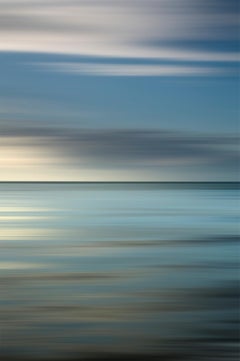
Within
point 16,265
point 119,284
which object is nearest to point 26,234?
point 16,265

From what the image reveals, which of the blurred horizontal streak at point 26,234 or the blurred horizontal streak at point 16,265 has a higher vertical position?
the blurred horizontal streak at point 26,234

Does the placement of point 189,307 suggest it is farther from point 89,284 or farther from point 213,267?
point 213,267

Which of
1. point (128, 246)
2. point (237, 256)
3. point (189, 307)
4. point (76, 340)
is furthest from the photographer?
point (128, 246)

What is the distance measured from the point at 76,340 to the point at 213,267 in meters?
0.94

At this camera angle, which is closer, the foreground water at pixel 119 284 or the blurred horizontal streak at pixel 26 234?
the foreground water at pixel 119 284

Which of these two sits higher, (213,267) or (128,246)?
(128,246)

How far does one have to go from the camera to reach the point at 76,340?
1637 mm

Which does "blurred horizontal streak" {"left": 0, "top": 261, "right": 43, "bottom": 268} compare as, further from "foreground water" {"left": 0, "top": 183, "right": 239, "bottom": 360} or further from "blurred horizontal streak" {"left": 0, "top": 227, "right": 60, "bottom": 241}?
"blurred horizontal streak" {"left": 0, "top": 227, "right": 60, "bottom": 241}

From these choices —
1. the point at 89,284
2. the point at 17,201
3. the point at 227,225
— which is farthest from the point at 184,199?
the point at 89,284

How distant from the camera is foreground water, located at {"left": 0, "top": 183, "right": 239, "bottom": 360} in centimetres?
162

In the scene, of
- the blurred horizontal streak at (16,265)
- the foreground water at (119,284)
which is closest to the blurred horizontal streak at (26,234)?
the foreground water at (119,284)

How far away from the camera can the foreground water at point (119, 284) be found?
1616mm

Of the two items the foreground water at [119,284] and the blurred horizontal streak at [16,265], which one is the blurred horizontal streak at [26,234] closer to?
the foreground water at [119,284]

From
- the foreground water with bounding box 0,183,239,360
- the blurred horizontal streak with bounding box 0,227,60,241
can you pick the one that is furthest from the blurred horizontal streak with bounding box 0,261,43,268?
the blurred horizontal streak with bounding box 0,227,60,241
